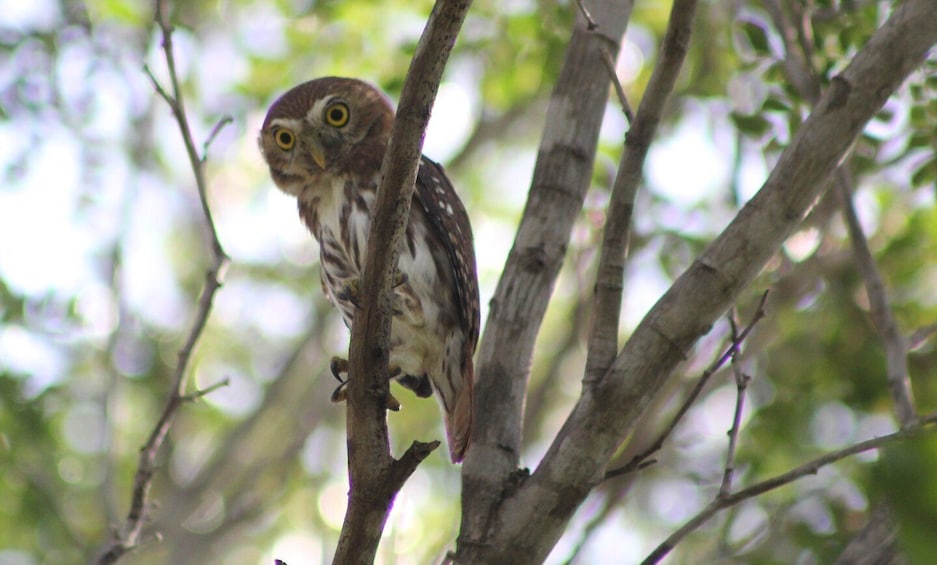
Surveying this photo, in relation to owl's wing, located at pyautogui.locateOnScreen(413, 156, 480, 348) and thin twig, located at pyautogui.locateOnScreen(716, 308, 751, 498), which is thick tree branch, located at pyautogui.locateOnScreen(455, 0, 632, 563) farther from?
thin twig, located at pyautogui.locateOnScreen(716, 308, 751, 498)

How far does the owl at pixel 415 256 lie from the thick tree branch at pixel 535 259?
0.27 metres

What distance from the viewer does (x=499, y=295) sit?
3.48 metres

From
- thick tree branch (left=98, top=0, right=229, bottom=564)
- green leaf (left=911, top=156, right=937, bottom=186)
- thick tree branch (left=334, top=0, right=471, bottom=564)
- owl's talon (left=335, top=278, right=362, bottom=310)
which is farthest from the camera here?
green leaf (left=911, top=156, right=937, bottom=186)

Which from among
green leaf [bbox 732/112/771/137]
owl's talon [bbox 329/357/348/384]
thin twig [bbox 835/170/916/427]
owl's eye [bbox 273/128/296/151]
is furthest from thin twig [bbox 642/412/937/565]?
owl's eye [bbox 273/128/296/151]

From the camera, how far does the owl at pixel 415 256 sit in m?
4.01

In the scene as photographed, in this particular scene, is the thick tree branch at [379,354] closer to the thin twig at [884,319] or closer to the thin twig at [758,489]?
the thin twig at [758,489]

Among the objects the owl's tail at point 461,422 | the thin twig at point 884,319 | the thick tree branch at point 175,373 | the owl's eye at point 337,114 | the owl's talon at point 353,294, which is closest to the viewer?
the owl's talon at point 353,294

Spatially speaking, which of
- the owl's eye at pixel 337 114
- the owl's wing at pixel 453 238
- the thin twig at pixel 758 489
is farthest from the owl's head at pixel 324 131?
the thin twig at pixel 758 489

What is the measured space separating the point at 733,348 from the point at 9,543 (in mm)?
5727

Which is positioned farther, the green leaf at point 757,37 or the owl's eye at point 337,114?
the owl's eye at point 337,114

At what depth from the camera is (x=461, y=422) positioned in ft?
12.0

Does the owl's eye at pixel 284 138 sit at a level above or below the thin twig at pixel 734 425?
above

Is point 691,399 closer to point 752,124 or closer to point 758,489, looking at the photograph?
point 758,489

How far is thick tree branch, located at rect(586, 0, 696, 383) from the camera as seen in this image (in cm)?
283
